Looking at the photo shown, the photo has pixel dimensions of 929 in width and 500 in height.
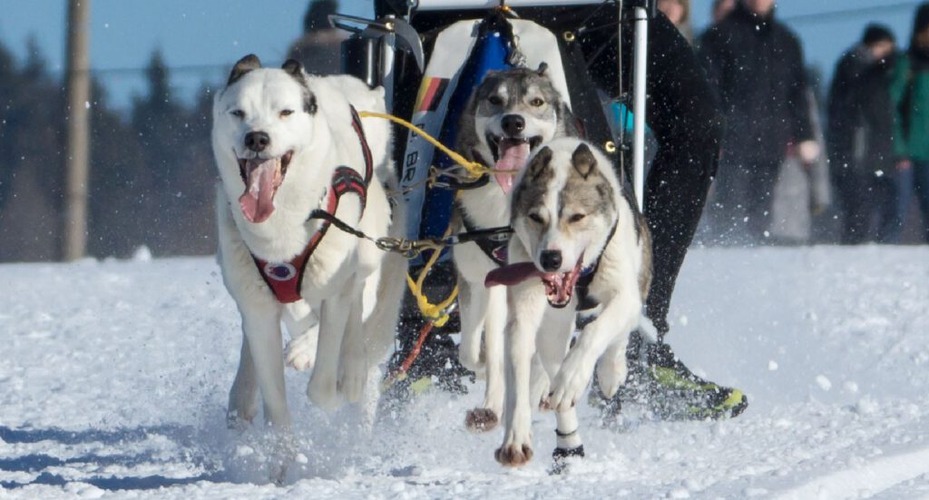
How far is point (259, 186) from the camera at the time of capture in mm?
3594

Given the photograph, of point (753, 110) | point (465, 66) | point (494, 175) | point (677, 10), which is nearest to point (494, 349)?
point (494, 175)

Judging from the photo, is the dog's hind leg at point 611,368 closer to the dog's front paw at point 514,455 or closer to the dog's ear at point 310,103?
→ the dog's front paw at point 514,455

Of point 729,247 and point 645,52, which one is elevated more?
point 645,52

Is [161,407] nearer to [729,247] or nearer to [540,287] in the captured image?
[540,287]

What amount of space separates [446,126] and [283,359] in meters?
0.83

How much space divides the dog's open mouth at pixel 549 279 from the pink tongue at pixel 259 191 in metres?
0.52

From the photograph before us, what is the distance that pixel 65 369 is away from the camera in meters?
5.53

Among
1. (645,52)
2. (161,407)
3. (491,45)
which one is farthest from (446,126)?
(161,407)

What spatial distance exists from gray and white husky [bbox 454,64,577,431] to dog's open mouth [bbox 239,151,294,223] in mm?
596

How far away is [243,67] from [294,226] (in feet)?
1.25

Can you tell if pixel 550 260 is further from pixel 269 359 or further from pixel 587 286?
pixel 269 359

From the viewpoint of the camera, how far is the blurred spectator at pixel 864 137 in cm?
909

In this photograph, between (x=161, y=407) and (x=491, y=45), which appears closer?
(x=491, y=45)

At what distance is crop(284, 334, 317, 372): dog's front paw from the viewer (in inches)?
162
